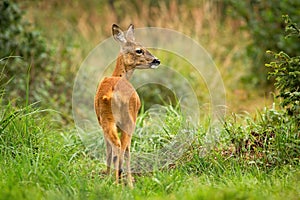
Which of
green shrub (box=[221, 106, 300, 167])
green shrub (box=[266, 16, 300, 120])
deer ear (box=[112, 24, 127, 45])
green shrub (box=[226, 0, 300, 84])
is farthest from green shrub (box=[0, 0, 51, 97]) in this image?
green shrub (box=[266, 16, 300, 120])

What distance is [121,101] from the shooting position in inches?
182

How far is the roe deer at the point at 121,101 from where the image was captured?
4629 mm

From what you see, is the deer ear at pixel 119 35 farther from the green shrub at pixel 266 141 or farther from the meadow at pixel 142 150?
the green shrub at pixel 266 141

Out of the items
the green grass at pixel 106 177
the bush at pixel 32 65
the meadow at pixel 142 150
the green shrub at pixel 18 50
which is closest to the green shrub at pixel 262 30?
the meadow at pixel 142 150

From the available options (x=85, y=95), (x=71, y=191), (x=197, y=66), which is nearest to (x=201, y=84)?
(x=197, y=66)

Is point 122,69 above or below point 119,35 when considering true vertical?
below

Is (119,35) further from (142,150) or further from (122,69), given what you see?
(142,150)

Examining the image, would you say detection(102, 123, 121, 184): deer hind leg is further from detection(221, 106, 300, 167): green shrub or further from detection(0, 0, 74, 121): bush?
detection(0, 0, 74, 121): bush

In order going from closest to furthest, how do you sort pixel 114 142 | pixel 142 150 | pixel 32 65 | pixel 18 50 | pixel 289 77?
pixel 114 142 < pixel 289 77 < pixel 142 150 < pixel 18 50 < pixel 32 65

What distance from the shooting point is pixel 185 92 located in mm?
9258

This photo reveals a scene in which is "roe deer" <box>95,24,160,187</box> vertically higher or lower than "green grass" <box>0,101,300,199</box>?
higher

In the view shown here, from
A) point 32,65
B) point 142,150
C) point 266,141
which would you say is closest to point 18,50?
point 32,65

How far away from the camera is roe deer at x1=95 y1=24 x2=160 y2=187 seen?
463cm

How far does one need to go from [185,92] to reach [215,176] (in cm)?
432
